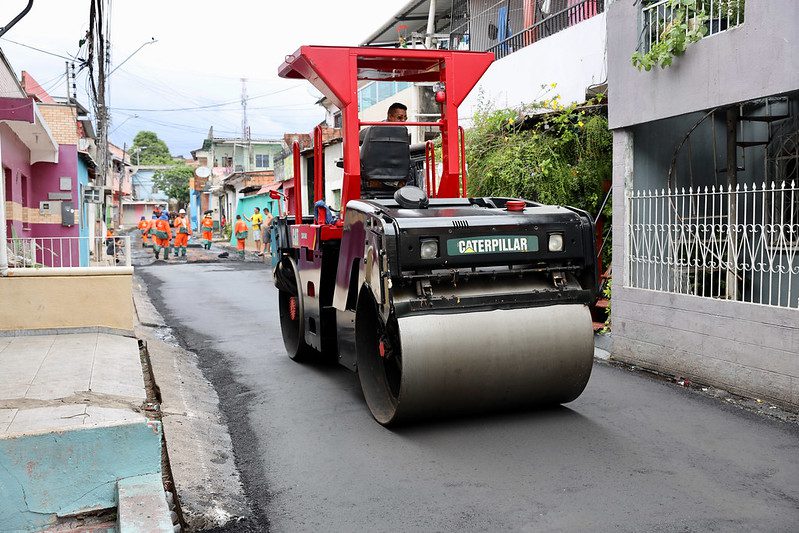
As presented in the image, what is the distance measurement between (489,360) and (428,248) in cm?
88

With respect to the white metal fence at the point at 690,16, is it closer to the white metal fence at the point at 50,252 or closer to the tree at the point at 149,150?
the white metal fence at the point at 50,252

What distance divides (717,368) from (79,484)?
17.4ft

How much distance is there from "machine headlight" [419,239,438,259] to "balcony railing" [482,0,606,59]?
344 inches

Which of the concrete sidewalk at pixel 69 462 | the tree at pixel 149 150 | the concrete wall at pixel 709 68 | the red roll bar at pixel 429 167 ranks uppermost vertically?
the tree at pixel 149 150

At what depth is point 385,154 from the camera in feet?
22.8

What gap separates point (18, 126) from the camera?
1273cm

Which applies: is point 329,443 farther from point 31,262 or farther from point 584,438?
point 31,262

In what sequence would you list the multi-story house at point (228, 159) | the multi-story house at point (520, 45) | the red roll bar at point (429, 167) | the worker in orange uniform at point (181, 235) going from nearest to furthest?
the red roll bar at point (429, 167) → the multi-story house at point (520, 45) → the worker in orange uniform at point (181, 235) → the multi-story house at point (228, 159)

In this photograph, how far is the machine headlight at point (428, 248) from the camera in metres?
5.06

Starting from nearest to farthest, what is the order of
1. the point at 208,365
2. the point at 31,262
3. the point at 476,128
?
the point at 208,365, the point at 31,262, the point at 476,128

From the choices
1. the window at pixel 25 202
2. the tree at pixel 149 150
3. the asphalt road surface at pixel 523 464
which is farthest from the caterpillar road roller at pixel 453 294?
the tree at pixel 149 150

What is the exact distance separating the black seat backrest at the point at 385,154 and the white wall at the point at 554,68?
622 centimetres

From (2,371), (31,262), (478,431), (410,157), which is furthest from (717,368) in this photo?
(31,262)

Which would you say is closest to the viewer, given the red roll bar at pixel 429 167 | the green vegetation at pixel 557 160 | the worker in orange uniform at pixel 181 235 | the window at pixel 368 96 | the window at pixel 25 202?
the red roll bar at pixel 429 167
